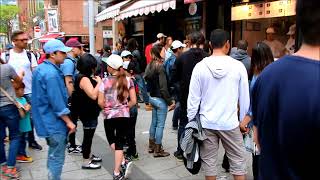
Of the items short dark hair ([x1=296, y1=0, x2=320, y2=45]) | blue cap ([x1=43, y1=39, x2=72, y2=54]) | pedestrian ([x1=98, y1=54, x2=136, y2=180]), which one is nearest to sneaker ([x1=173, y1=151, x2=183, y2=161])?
pedestrian ([x1=98, y1=54, x2=136, y2=180])

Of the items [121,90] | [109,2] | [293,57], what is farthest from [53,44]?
[109,2]

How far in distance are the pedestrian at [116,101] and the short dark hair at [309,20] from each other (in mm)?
2979

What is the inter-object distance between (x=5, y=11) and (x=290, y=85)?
79.6 meters

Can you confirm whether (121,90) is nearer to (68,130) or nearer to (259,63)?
(68,130)

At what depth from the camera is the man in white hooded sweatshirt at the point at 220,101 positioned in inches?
135

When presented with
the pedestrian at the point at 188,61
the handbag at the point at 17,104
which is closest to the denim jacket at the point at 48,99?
the handbag at the point at 17,104

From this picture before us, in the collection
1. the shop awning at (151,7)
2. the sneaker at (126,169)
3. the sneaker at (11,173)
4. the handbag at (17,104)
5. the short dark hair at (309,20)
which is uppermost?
the shop awning at (151,7)

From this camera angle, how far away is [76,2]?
3841 centimetres

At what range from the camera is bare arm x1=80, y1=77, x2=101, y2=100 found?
4.44m

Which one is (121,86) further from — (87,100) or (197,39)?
(197,39)

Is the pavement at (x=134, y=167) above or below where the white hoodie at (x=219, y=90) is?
below

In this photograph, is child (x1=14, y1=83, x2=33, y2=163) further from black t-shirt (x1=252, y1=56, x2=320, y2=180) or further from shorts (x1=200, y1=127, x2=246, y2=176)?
black t-shirt (x1=252, y1=56, x2=320, y2=180)

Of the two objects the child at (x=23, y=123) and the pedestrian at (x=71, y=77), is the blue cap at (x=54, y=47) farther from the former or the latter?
the child at (x=23, y=123)

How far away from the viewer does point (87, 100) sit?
15.9 feet
